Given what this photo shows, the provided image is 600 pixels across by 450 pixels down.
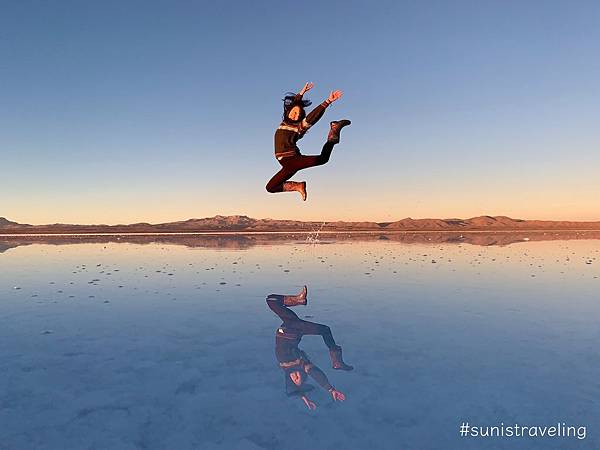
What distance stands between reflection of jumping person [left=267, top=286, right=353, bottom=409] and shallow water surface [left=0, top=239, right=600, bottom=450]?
0.11 m

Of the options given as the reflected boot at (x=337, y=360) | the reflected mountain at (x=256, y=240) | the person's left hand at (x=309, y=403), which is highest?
the reflected mountain at (x=256, y=240)

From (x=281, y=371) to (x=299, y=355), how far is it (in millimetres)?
568

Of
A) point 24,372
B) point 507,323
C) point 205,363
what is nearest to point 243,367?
point 205,363

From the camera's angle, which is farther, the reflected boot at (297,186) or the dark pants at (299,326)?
the reflected boot at (297,186)

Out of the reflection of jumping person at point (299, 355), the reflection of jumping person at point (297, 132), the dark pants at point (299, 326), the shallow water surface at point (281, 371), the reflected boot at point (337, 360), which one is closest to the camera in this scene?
the shallow water surface at point (281, 371)

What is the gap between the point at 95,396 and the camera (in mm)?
4246

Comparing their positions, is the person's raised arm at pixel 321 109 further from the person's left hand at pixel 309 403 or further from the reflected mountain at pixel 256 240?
the reflected mountain at pixel 256 240

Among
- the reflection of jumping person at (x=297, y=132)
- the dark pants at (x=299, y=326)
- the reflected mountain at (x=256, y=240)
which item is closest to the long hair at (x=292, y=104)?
the reflection of jumping person at (x=297, y=132)

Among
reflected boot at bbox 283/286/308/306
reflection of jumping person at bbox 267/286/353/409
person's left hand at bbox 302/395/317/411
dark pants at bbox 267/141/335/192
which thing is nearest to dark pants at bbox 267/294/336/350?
reflection of jumping person at bbox 267/286/353/409

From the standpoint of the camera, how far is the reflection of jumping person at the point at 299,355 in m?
4.41

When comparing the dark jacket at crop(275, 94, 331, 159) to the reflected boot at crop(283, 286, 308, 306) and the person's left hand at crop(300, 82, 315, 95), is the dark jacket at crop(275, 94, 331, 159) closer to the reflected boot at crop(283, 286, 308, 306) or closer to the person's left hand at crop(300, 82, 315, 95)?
the person's left hand at crop(300, 82, 315, 95)

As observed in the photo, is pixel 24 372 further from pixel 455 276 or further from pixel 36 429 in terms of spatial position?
pixel 455 276

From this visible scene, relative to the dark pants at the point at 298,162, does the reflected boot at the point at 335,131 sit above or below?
above

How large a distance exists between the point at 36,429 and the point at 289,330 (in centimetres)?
387
